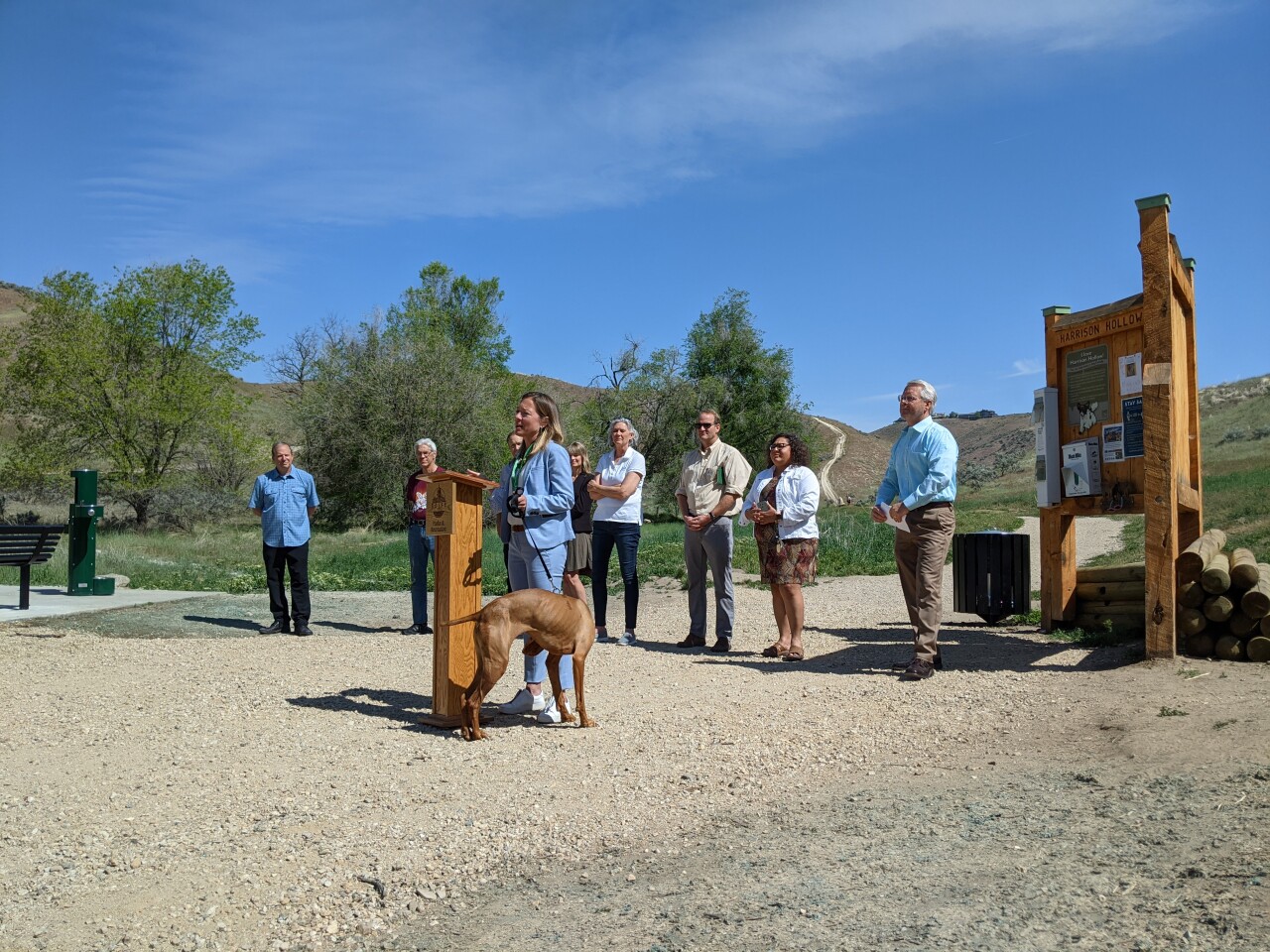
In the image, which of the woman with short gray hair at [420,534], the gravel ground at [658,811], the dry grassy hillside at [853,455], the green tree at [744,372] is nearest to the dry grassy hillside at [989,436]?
the dry grassy hillside at [853,455]

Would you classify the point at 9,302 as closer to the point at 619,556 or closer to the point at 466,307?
the point at 466,307

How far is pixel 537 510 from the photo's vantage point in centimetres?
637

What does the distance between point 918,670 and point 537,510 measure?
123 inches

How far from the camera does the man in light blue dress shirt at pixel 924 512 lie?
755 centimetres

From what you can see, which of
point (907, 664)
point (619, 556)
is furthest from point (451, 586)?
point (907, 664)

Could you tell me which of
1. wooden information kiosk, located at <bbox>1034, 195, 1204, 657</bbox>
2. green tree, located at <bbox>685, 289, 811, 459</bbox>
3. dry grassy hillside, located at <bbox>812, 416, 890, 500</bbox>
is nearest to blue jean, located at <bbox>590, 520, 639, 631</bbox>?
wooden information kiosk, located at <bbox>1034, 195, 1204, 657</bbox>

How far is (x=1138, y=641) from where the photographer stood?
8.44m

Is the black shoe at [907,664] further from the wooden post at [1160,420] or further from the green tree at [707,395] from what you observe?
the green tree at [707,395]

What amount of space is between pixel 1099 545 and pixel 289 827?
770 inches

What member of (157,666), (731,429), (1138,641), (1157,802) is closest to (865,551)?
(1138,641)

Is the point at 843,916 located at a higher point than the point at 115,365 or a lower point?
lower

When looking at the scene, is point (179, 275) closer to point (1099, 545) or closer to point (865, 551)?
point (865, 551)

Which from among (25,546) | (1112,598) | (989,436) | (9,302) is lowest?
(1112,598)

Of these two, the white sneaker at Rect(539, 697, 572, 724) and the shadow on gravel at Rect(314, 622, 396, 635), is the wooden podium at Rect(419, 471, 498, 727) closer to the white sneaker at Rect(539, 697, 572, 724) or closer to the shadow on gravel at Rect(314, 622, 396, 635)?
the white sneaker at Rect(539, 697, 572, 724)
